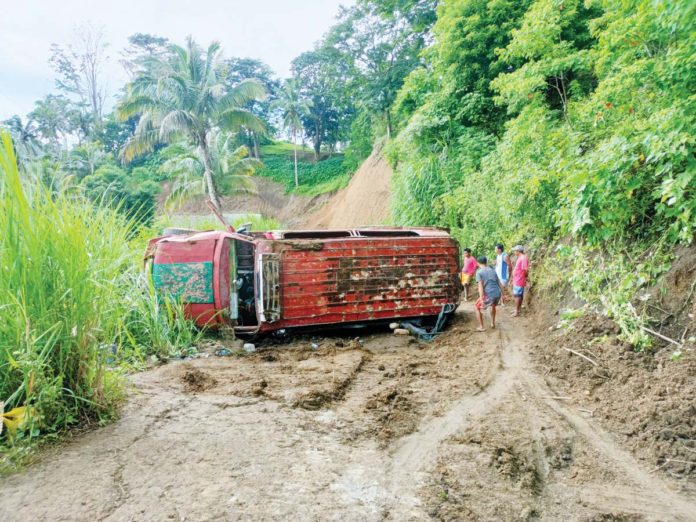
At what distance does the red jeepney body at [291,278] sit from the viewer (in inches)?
255

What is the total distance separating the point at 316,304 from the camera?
6.71 metres

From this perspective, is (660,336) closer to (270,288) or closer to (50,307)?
(270,288)

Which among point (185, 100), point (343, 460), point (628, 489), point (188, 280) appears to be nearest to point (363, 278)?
point (188, 280)

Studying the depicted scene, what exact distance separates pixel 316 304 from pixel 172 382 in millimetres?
2759

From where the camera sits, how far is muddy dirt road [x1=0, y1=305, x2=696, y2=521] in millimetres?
2328

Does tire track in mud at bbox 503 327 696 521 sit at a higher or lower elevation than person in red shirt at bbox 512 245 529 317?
lower

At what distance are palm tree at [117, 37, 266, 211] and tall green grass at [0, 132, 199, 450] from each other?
1606 centimetres

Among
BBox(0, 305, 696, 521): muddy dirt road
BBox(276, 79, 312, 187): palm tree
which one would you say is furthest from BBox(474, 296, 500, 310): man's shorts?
BBox(276, 79, 312, 187): palm tree

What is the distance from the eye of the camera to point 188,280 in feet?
21.6

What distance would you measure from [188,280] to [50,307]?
3.90 metres

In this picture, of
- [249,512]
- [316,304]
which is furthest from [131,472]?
[316,304]

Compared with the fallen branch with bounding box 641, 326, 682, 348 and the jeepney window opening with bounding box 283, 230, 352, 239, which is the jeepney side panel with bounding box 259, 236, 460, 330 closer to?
the jeepney window opening with bounding box 283, 230, 352, 239

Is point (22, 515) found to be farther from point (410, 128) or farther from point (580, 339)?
point (410, 128)

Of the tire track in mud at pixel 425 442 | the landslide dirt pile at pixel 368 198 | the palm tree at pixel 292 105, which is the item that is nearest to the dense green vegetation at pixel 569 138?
the tire track in mud at pixel 425 442
